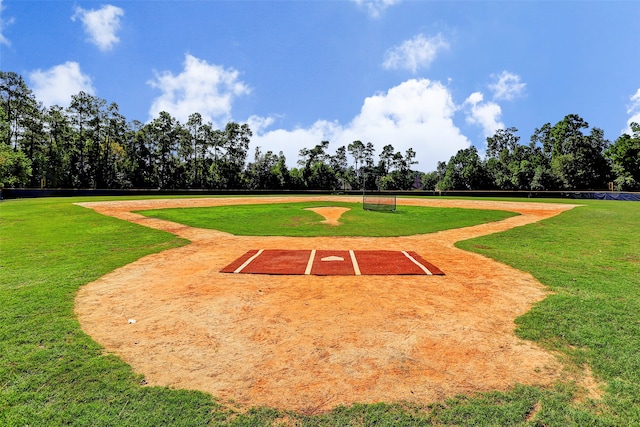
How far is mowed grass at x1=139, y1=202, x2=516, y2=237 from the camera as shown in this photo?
17719 millimetres

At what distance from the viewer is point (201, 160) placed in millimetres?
82812

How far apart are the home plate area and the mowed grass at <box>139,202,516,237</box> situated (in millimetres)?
4729

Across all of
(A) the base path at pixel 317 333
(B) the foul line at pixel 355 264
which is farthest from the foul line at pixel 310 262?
(B) the foul line at pixel 355 264

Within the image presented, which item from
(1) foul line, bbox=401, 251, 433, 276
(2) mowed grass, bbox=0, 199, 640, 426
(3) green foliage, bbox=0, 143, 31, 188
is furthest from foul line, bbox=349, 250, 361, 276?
(3) green foliage, bbox=0, 143, 31, 188

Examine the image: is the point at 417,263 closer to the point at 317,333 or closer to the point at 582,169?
the point at 317,333

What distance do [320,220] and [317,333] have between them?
1630 cm

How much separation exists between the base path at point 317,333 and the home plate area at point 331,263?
0.53 m

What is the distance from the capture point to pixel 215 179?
7719 cm

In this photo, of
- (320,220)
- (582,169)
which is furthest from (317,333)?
(582,169)

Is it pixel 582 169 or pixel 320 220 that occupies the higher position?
pixel 582 169

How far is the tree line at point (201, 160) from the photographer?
61312mm

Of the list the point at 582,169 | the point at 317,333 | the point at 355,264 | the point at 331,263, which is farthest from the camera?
the point at 582,169

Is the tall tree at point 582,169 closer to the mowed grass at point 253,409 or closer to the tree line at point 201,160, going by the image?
the tree line at point 201,160

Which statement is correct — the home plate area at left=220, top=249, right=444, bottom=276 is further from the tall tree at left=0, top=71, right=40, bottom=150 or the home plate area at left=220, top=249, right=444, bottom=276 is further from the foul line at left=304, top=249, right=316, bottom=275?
the tall tree at left=0, top=71, right=40, bottom=150
